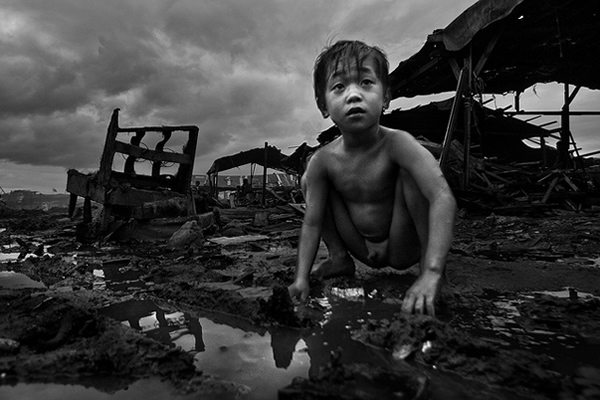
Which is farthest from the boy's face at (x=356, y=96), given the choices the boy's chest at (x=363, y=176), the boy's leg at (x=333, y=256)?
the boy's leg at (x=333, y=256)

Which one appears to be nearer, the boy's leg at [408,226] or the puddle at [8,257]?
the boy's leg at [408,226]

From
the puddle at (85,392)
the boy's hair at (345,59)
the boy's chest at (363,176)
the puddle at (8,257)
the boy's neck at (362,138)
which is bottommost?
the puddle at (8,257)

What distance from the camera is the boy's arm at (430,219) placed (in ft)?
4.75

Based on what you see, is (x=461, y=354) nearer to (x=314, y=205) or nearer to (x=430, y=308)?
(x=430, y=308)

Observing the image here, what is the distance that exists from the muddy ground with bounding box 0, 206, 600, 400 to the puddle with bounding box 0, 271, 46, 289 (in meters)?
0.05

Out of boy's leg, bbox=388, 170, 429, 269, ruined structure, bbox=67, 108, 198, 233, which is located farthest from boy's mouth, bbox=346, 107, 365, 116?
ruined structure, bbox=67, 108, 198, 233

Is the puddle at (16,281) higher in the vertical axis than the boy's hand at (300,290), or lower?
lower

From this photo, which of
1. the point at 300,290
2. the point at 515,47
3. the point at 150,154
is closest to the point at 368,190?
the point at 300,290

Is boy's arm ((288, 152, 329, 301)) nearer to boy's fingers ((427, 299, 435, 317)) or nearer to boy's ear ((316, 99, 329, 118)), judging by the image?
boy's ear ((316, 99, 329, 118))

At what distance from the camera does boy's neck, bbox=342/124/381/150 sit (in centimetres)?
184

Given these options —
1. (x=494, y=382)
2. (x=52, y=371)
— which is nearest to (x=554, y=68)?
(x=494, y=382)

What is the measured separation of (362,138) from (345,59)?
1.30 feet

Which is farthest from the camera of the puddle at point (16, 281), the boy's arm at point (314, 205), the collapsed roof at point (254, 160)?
the collapsed roof at point (254, 160)

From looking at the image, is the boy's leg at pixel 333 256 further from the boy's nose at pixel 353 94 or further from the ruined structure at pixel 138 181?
the ruined structure at pixel 138 181
